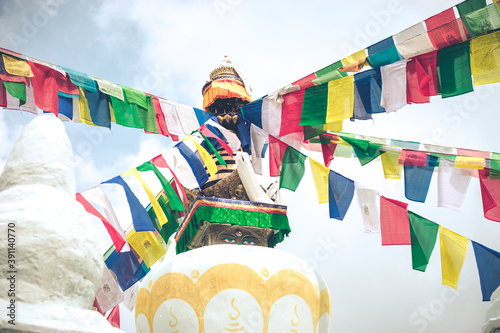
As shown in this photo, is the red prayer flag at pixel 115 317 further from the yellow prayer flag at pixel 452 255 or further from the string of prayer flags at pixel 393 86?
the string of prayer flags at pixel 393 86

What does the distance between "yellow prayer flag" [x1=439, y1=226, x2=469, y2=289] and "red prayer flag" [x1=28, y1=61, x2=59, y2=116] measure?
16.1 feet

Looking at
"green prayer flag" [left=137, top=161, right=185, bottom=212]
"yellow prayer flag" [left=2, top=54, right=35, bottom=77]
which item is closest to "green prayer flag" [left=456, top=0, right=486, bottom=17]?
"green prayer flag" [left=137, top=161, right=185, bottom=212]

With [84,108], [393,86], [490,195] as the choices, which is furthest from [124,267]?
[490,195]

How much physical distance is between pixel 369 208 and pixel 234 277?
6.57ft

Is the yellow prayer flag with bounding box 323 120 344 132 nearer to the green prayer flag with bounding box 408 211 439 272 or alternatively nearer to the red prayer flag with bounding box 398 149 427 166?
the red prayer flag with bounding box 398 149 427 166

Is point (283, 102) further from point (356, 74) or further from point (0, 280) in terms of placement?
point (0, 280)

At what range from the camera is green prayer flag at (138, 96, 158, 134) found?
21.4 feet

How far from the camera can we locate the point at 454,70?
516cm

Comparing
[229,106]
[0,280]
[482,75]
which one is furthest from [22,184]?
[229,106]

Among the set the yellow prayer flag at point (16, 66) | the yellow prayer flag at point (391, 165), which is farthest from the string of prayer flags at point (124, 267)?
the yellow prayer flag at point (391, 165)

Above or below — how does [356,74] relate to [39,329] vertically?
above

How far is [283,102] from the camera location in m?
6.20

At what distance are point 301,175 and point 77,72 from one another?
3140 millimetres

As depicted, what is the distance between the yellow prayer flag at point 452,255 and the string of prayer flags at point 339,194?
1201 millimetres
